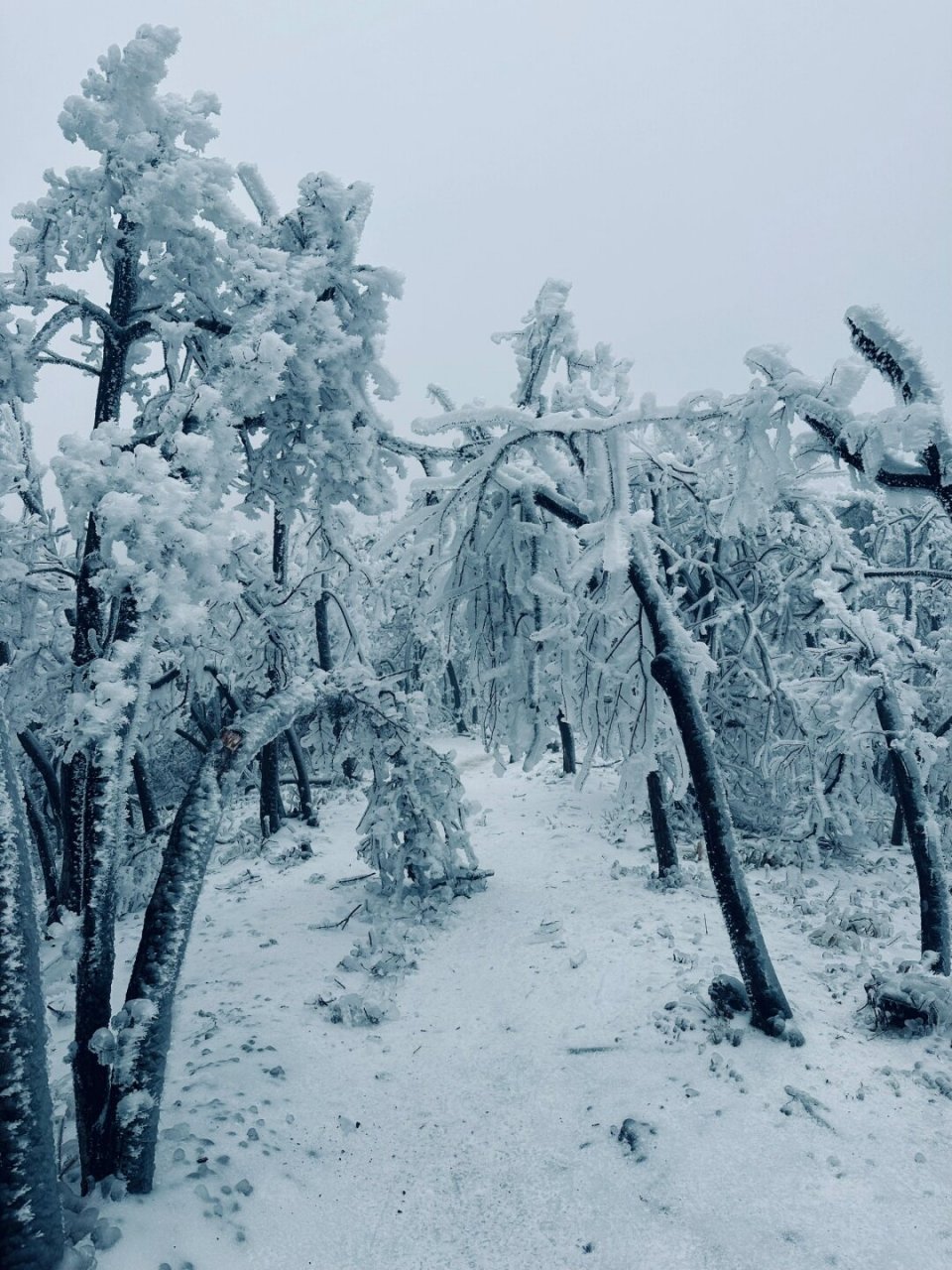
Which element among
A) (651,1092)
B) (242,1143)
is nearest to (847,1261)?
(651,1092)

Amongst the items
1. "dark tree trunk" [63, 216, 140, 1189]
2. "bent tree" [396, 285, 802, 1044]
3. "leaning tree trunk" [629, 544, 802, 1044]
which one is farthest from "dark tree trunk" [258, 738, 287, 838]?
"leaning tree trunk" [629, 544, 802, 1044]

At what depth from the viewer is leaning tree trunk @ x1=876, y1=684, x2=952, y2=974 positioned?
8367 mm

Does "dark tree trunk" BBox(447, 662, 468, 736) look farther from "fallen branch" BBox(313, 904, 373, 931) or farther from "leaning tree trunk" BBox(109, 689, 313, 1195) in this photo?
"leaning tree trunk" BBox(109, 689, 313, 1195)

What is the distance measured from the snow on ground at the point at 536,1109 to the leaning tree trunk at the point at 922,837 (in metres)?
0.79

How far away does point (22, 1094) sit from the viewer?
3096mm

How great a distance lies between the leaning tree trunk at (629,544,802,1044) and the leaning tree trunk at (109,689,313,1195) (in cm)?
364

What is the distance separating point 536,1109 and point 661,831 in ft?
21.2

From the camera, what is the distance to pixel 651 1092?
554 centimetres

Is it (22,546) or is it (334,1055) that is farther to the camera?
(334,1055)

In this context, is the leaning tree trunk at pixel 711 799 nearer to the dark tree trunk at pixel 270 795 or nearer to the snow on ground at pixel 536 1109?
the snow on ground at pixel 536 1109

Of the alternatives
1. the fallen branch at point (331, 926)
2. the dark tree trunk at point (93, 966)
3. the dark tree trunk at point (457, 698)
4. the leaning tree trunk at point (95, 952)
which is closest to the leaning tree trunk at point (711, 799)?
the leaning tree trunk at point (95, 952)

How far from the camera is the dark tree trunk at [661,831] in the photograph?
11.4m

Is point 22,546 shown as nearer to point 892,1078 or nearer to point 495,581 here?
point 495,581

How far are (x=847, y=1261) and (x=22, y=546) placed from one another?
811cm
